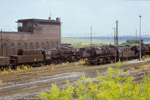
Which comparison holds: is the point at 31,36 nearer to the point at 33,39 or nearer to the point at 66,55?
the point at 33,39

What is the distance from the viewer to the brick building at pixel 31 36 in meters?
39.1

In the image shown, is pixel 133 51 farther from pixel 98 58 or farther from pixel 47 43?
pixel 47 43

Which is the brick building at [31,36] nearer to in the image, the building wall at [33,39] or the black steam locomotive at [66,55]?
the building wall at [33,39]

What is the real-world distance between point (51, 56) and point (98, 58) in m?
7.95

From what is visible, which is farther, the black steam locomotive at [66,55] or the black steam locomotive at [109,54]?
the black steam locomotive at [109,54]

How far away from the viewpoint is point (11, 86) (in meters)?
18.7

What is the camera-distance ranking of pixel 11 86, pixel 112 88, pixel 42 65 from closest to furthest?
1. pixel 112 88
2. pixel 11 86
3. pixel 42 65

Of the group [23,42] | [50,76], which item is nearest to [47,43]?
[23,42]

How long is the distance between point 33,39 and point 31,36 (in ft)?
3.01

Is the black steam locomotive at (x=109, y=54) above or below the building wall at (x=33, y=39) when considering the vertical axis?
below

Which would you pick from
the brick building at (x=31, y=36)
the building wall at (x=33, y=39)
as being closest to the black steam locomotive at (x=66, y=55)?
the brick building at (x=31, y=36)

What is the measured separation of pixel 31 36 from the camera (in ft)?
151

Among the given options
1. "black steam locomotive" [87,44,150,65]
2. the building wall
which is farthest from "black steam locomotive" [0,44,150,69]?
the building wall

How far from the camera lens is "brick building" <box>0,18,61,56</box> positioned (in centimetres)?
3912
